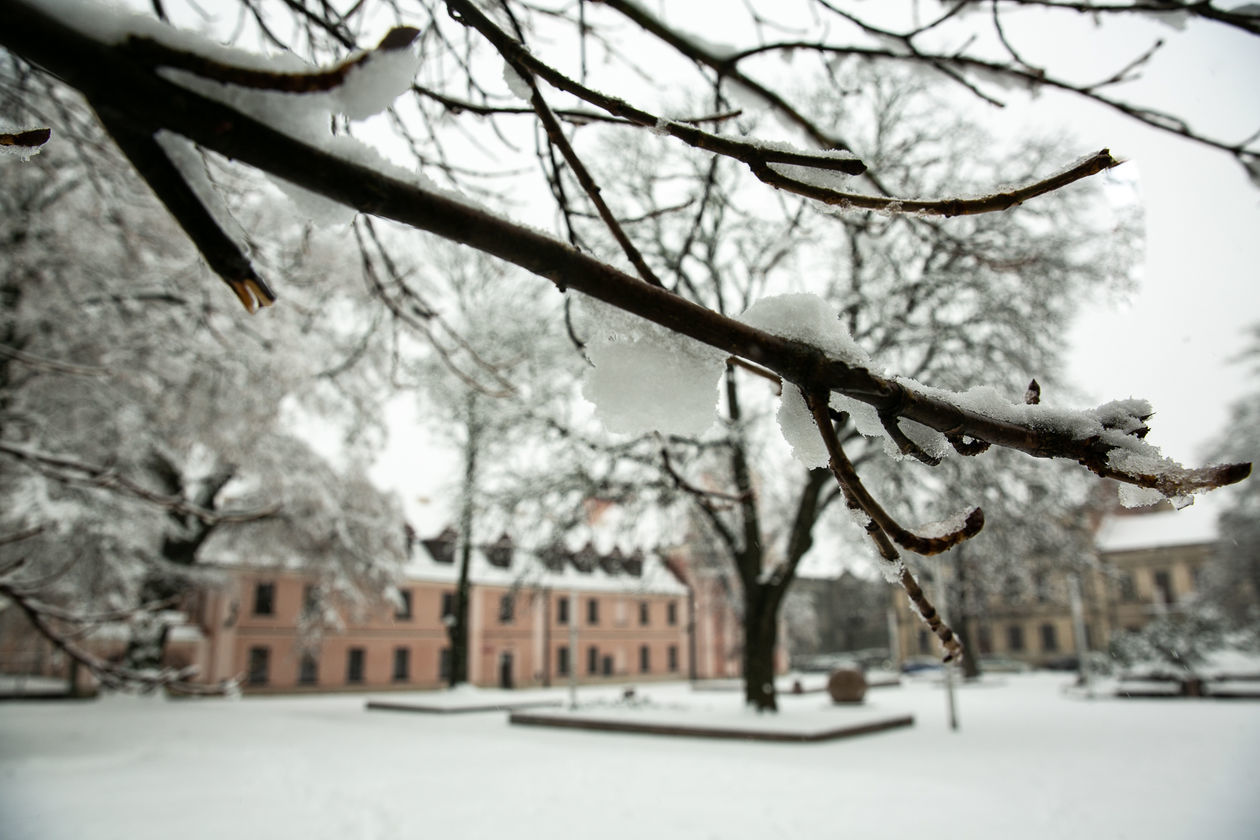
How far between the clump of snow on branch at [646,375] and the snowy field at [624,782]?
5218mm

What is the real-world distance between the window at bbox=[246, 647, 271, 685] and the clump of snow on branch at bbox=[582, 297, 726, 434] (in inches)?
1192

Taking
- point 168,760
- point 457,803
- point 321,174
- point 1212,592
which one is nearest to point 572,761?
point 457,803

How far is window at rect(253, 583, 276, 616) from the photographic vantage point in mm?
27453

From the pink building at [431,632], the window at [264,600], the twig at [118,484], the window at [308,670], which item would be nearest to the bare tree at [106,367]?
the twig at [118,484]

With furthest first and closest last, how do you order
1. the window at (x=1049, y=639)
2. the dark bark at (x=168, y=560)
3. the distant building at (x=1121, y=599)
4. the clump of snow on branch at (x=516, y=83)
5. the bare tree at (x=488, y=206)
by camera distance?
the window at (x=1049, y=639), the distant building at (x=1121, y=599), the dark bark at (x=168, y=560), the clump of snow on branch at (x=516, y=83), the bare tree at (x=488, y=206)

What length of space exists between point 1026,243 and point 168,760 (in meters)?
12.8

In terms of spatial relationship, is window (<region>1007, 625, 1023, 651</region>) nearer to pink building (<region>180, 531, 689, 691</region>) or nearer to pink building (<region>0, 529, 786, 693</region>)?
pink building (<region>0, 529, 786, 693</region>)

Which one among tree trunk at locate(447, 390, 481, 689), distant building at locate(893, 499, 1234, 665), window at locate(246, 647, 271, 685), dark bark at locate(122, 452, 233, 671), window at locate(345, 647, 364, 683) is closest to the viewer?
tree trunk at locate(447, 390, 481, 689)

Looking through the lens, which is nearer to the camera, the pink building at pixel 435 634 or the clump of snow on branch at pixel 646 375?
the clump of snow on branch at pixel 646 375

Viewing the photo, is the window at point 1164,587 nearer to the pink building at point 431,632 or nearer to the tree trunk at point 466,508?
the pink building at point 431,632

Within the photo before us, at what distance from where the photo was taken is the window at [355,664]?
2869 cm

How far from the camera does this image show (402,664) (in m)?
30.2

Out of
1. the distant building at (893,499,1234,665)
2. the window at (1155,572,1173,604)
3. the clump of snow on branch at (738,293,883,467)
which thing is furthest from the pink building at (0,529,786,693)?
the window at (1155,572,1173,604)

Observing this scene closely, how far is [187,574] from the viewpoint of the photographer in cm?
1590
